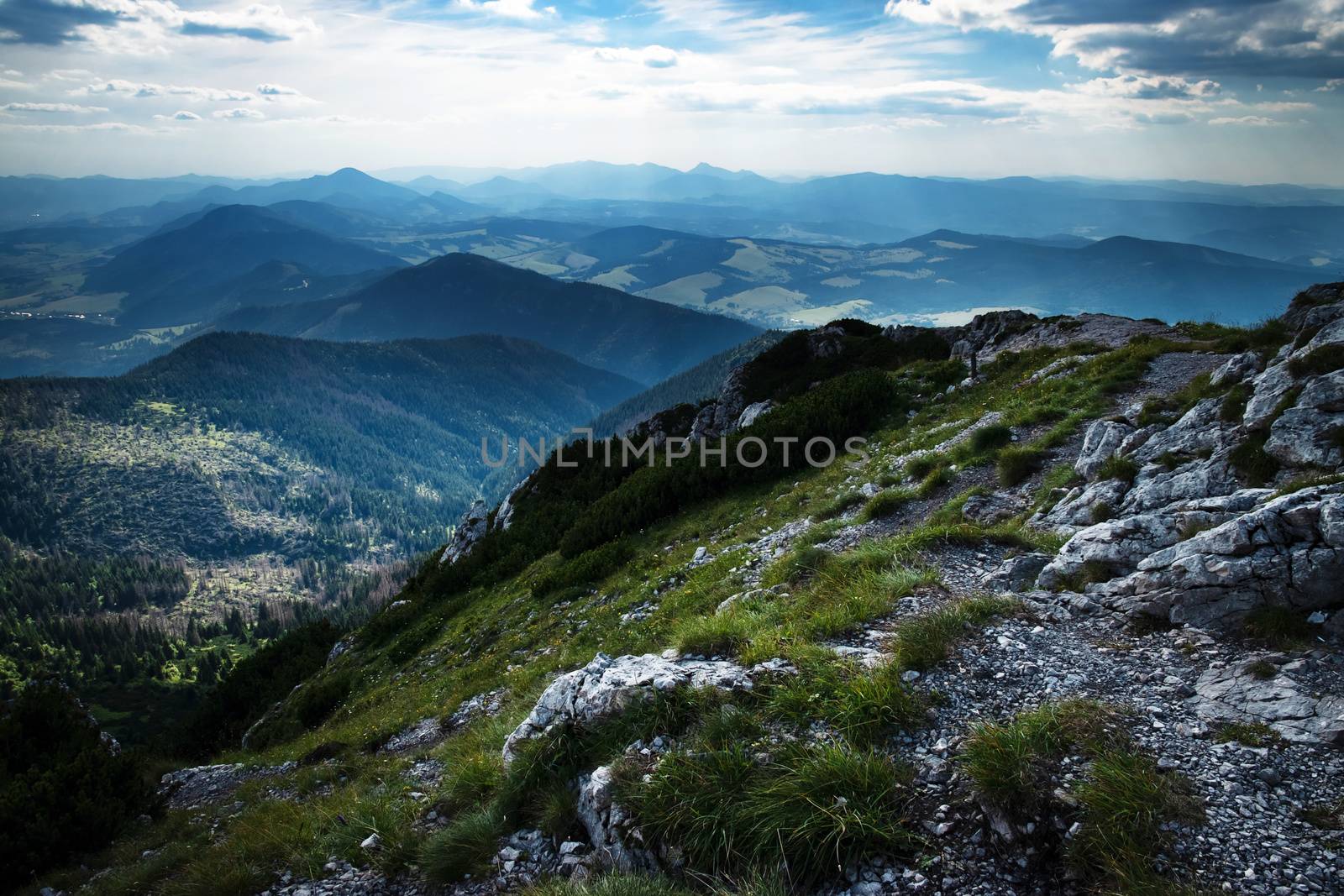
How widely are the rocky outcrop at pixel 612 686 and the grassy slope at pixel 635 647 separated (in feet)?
1.19

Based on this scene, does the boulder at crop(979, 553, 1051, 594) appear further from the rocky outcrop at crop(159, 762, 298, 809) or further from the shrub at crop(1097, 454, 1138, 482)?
the rocky outcrop at crop(159, 762, 298, 809)

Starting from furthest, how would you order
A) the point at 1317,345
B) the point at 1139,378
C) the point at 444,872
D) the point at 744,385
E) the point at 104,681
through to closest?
the point at 104,681
the point at 744,385
the point at 1139,378
the point at 1317,345
the point at 444,872

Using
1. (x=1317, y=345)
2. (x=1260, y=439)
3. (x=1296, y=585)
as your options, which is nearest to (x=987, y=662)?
(x=1296, y=585)

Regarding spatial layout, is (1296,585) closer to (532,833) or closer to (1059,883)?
(1059,883)

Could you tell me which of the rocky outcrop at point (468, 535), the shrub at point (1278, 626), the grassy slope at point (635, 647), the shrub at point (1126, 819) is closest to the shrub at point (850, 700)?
the grassy slope at point (635, 647)

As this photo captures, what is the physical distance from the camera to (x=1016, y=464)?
49.3 ft

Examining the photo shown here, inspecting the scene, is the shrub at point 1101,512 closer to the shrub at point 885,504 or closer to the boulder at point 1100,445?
the boulder at point 1100,445

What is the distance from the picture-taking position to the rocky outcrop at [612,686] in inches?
310

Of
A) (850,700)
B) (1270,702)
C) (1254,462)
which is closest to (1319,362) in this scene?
(1254,462)

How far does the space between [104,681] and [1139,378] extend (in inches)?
8324

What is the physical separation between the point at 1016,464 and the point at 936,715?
10109 millimetres

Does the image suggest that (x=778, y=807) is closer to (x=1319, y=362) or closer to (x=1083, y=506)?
(x=1083, y=506)

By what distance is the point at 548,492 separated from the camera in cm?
4041

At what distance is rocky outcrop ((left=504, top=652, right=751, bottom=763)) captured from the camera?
787 cm
